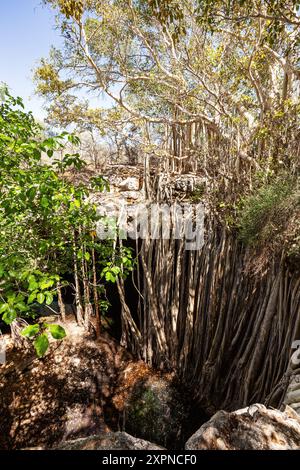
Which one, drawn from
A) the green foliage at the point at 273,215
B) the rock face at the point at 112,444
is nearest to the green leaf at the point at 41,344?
the rock face at the point at 112,444

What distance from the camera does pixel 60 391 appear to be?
3.87 metres

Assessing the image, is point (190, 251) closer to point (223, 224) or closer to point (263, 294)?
point (223, 224)

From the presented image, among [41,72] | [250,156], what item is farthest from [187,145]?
[41,72]

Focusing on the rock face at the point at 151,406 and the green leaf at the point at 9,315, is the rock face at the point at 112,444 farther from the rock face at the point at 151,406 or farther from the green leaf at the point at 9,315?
the rock face at the point at 151,406

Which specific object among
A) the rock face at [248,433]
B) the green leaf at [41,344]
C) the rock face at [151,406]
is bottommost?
the rock face at [151,406]

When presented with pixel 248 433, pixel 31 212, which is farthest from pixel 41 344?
pixel 31 212

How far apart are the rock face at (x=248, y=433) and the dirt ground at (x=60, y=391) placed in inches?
124

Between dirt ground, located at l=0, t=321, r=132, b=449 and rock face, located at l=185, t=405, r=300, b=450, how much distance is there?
3.15m

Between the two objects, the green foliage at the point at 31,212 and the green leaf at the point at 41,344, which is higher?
the green foliage at the point at 31,212

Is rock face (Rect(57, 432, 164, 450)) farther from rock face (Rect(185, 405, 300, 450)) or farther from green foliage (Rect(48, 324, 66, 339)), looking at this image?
green foliage (Rect(48, 324, 66, 339))

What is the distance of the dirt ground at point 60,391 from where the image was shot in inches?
135

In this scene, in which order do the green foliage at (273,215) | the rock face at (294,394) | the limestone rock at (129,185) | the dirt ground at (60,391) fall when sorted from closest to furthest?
the rock face at (294,394) < the green foliage at (273,215) < the dirt ground at (60,391) < the limestone rock at (129,185)

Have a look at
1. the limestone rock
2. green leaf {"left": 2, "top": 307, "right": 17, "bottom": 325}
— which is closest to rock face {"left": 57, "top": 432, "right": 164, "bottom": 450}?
green leaf {"left": 2, "top": 307, "right": 17, "bottom": 325}
